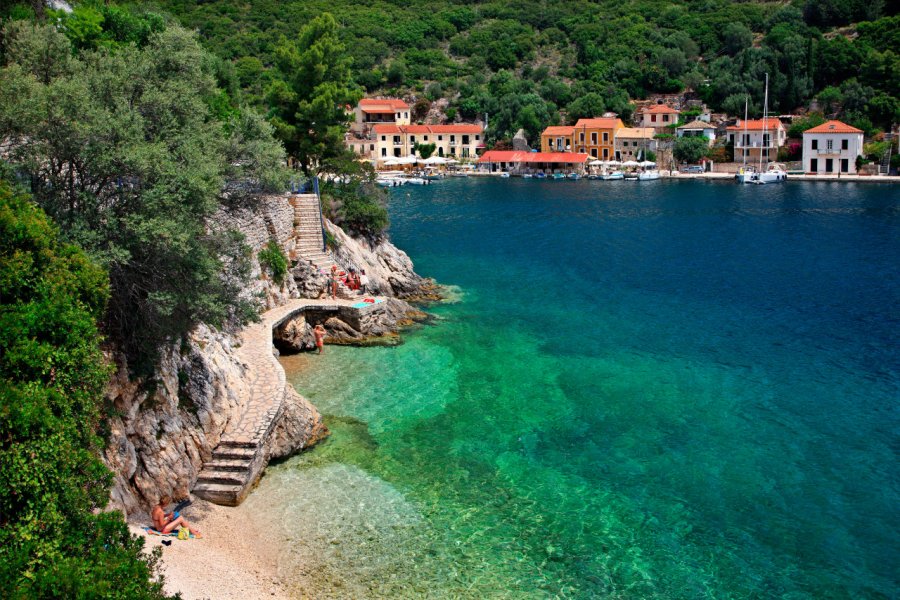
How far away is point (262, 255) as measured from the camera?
26.4 meters

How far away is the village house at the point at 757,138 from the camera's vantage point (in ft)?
309

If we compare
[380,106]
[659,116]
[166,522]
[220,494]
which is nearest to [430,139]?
[380,106]

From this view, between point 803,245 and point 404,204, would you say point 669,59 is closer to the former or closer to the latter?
point 404,204

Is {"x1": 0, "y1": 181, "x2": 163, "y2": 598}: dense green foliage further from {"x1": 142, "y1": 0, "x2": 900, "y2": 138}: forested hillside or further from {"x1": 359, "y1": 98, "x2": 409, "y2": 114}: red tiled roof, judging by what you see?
{"x1": 359, "y1": 98, "x2": 409, "y2": 114}: red tiled roof

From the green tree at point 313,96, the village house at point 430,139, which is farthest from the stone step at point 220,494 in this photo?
the village house at point 430,139

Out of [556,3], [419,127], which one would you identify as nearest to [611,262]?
[419,127]

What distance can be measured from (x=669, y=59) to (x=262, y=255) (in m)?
106

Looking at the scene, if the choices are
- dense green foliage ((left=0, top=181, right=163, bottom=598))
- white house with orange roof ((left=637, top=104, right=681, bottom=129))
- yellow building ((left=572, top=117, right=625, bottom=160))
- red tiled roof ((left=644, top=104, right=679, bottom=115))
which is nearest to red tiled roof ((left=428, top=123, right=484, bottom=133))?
yellow building ((left=572, top=117, right=625, bottom=160))

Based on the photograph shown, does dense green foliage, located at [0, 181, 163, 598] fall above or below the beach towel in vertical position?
above

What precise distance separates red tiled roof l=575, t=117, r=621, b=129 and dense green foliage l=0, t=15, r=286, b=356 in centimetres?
9396

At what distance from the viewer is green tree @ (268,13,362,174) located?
35.3 m

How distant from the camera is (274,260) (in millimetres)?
26891

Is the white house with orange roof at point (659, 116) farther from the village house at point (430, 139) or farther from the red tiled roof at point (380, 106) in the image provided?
the red tiled roof at point (380, 106)

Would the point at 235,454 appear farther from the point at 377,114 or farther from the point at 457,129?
the point at 377,114
